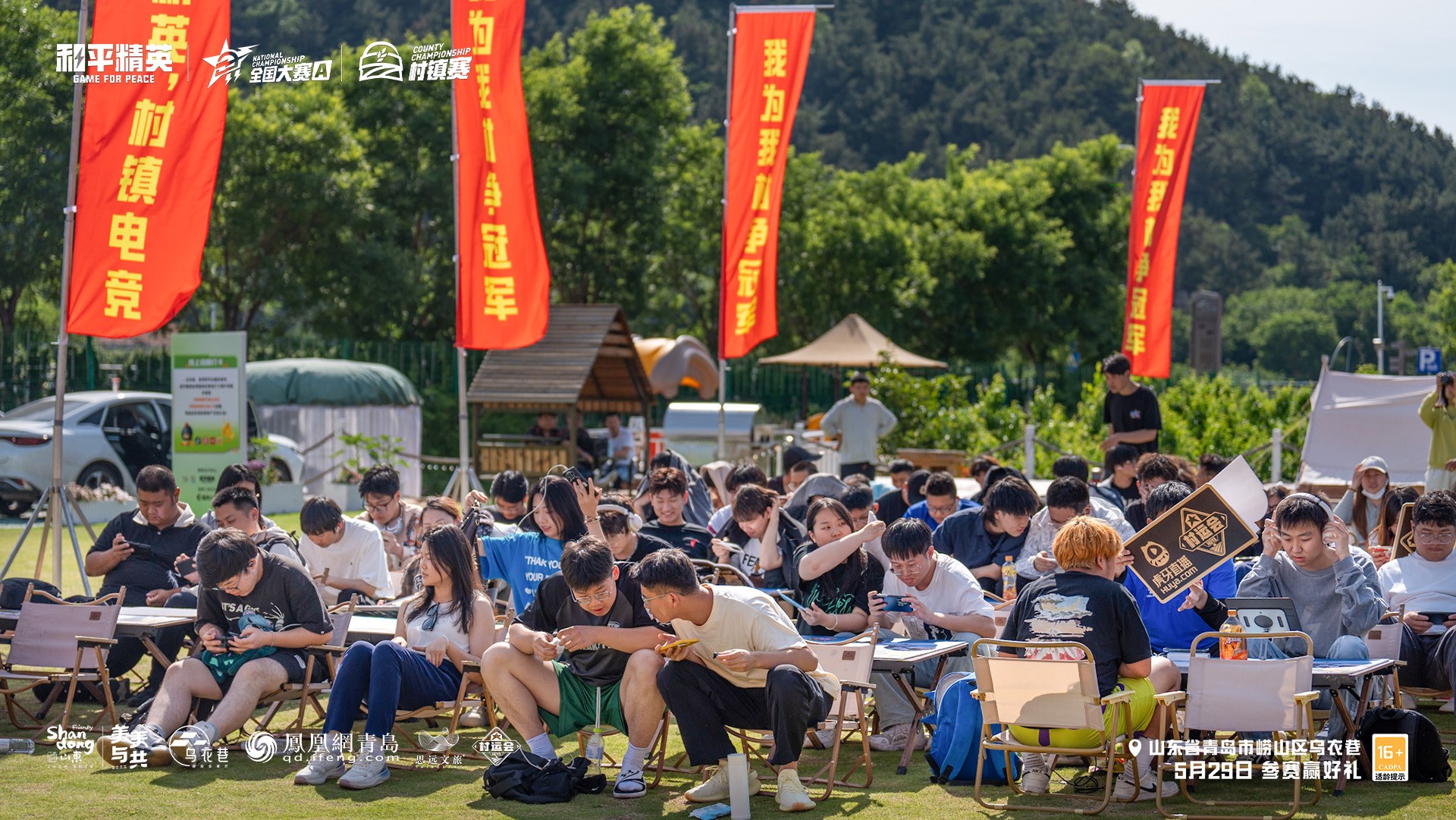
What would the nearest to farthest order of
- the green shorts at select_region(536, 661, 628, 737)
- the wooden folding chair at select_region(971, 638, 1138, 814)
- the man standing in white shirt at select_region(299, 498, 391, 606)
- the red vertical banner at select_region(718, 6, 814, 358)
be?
the wooden folding chair at select_region(971, 638, 1138, 814) → the green shorts at select_region(536, 661, 628, 737) → the man standing in white shirt at select_region(299, 498, 391, 606) → the red vertical banner at select_region(718, 6, 814, 358)

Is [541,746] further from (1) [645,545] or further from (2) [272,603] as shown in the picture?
(2) [272,603]

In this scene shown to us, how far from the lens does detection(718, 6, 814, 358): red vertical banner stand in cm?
1226

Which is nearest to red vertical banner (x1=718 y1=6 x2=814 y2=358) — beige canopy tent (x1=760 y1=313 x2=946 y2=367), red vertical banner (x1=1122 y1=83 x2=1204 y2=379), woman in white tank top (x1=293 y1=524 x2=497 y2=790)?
red vertical banner (x1=1122 y1=83 x2=1204 y2=379)

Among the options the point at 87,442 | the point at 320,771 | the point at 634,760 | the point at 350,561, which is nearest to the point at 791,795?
the point at 634,760

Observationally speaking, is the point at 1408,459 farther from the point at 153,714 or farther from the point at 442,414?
the point at 442,414

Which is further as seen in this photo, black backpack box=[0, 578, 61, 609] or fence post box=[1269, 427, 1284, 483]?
fence post box=[1269, 427, 1284, 483]

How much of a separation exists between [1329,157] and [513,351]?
2765 inches

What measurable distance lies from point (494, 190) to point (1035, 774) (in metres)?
7.09

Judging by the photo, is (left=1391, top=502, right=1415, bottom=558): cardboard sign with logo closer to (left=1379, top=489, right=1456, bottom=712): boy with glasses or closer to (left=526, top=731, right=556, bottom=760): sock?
(left=1379, top=489, right=1456, bottom=712): boy with glasses

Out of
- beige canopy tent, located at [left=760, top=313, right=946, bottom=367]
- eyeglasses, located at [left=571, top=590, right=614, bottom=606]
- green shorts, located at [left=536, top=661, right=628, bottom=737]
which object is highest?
beige canopy tent, located at [left=760, top=313, right=946, bottom=367]

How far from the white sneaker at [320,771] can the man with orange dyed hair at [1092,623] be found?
2621 mm

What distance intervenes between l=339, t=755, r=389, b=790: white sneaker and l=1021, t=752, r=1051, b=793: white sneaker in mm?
2483

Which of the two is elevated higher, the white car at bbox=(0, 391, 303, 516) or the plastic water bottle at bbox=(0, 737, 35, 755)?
the white car at bbox=(0, 391, 303, 516)

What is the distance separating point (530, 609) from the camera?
5996mm
